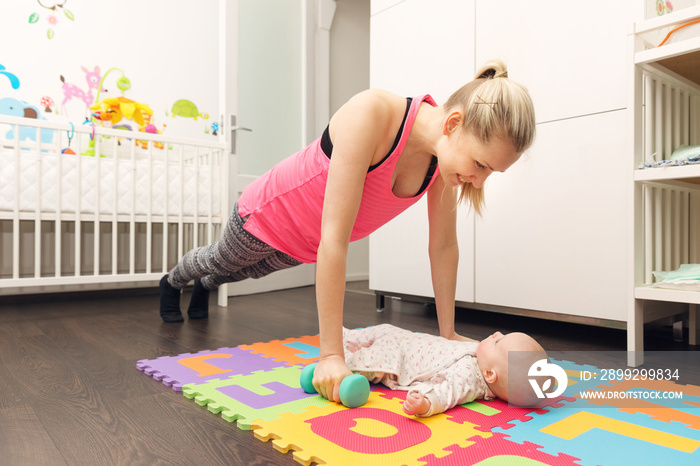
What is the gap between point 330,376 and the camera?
35.7 inches

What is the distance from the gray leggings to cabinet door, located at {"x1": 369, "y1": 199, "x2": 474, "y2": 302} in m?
0.67

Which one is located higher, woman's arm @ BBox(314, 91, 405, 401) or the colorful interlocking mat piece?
woman's arm @ BBox(314, 91, 405, 401)

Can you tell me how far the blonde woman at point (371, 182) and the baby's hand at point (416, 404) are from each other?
0.46 feet

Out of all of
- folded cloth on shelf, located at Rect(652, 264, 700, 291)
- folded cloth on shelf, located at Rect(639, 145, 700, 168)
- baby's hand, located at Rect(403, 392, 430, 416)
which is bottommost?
baby's hand, located at Rect(403, 392, 430, 416)

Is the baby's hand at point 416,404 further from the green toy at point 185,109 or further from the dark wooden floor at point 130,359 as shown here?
the green toy at point 185,109

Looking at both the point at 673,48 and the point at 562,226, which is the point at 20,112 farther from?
the point at 673,48

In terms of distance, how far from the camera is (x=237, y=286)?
264 cm

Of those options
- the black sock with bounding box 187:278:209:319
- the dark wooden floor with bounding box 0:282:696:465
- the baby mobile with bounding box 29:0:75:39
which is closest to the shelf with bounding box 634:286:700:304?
the dark wooden floor with bounding box 0:282:696:465

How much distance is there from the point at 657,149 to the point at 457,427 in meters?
1.01

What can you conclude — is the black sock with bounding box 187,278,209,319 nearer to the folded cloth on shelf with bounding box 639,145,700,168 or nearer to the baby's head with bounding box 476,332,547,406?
the baby's head with bounding box 476,332,547,406

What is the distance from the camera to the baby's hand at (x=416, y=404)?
81 cm

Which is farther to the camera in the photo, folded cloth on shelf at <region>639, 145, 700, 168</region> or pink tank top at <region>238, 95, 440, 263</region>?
folded cloth on shelf at <region>639, 145, 700, 168</region>

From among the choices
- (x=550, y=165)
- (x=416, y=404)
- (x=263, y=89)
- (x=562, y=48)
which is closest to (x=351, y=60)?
(x=263, y=89)

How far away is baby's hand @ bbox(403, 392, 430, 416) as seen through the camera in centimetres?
81
